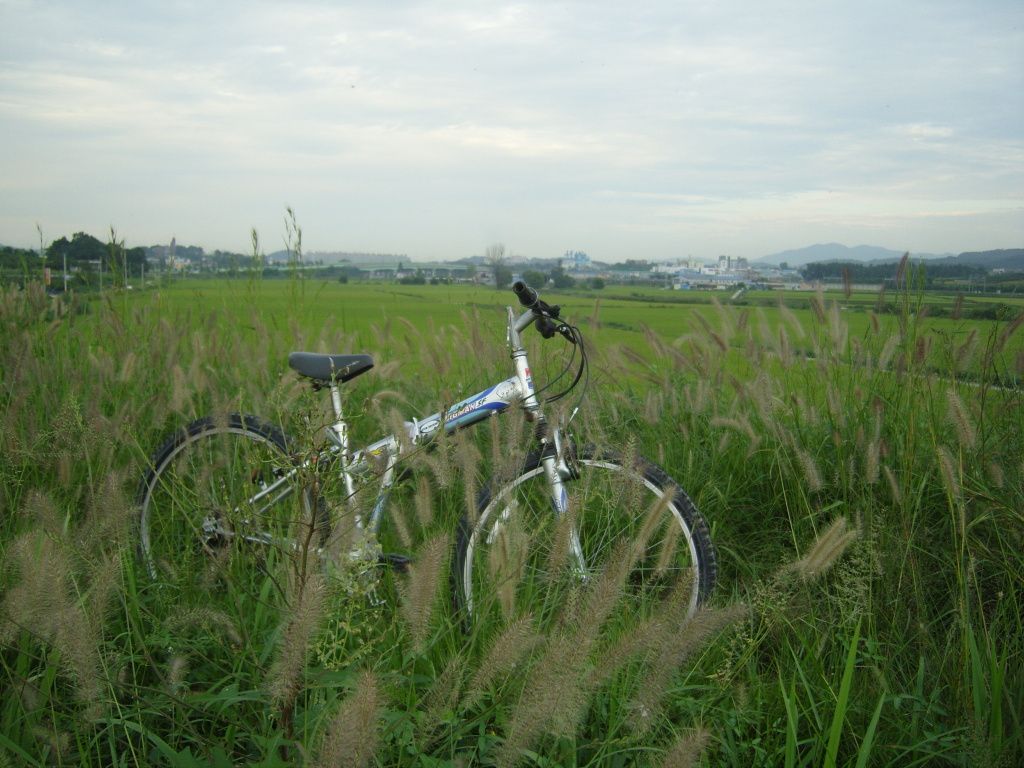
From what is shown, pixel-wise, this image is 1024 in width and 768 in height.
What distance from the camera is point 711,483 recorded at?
2.96 m

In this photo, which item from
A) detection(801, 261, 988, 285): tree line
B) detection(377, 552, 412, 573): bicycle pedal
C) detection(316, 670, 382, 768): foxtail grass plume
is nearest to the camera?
detection(316, 670, 382, 768): foxtail grass plume

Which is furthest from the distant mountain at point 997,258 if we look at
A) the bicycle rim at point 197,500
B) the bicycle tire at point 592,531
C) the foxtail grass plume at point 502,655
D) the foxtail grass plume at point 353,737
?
the foxtail grass plume at point 353,737

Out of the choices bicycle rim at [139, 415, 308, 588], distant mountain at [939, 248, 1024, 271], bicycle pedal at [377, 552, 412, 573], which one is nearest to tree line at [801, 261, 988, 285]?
distant mountain at [939, 248, 1024, 271]

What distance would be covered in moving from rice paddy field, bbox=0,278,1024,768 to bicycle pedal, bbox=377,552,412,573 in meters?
0.07

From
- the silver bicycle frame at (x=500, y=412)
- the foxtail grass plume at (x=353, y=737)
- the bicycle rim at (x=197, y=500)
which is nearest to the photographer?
the foxtail grass plume at (x=353, y=737)

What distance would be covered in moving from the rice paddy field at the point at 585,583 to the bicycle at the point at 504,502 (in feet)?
0.32

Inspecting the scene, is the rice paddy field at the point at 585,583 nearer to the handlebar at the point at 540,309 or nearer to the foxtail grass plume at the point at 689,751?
the foxtail grass plume at the point at 689,751

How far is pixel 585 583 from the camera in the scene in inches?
69.8

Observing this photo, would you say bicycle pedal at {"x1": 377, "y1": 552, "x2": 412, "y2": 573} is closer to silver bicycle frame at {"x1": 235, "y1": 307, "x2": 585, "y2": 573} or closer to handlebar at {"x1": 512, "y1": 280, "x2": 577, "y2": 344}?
silver bicycle frame at {"x1": 235, "y1": 307, "x2": 585, "y2": 573}

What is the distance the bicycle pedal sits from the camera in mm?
2352

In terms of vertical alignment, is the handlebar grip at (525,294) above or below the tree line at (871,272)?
below

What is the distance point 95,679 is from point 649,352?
3306 mm

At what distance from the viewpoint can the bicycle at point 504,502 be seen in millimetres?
1795

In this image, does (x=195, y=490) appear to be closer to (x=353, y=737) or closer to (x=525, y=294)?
(x=525, y=294)
